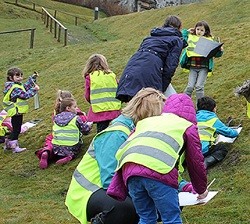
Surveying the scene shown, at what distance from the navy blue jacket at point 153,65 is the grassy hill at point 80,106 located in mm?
1449

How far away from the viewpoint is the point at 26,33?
30703mm

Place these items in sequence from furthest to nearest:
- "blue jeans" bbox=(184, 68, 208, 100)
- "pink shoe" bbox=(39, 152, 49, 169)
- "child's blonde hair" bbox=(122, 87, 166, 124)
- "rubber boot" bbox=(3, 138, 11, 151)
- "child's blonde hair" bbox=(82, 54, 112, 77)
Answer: "rubber boot" bbox=(3, 138, 11, 151)
"blue jeans" bbox=(184, 68, 208, 100)
"pink shoe" bbox=(39, 152, 49, 169)
"child's blonde hair" bbox=(82, 54, 112, 77)
"child's blonde hair" bbox=(122, 87, 166, 124)

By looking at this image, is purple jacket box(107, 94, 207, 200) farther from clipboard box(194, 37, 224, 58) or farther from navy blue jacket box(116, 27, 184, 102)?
clipboard box(194, 37, 224, 58)

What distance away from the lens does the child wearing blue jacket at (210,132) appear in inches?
328

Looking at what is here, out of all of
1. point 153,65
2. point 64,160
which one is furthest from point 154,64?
point 64,160

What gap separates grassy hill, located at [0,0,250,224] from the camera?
7.45 meters

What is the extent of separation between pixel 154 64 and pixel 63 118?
8.32 feet

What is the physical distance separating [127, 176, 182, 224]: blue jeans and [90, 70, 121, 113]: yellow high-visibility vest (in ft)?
15.1

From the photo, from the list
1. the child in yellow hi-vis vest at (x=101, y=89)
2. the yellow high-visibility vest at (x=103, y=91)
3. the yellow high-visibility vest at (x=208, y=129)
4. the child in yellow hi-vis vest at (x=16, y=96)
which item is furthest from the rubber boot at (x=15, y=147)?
the yellow high-visibility vest at (x=208, y=129)

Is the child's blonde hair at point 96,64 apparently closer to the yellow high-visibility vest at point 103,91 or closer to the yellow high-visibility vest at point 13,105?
the yellow high-visibility vest at point 103,91

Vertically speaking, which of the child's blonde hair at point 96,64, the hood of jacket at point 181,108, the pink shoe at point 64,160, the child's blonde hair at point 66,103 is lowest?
the pink shoe at point 64,160

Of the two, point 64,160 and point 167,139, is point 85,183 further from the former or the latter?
point 64,160

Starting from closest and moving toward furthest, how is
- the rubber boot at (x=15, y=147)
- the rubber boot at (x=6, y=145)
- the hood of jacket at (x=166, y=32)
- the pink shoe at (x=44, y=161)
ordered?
the hood of jacket at (x=166, y=32)
the pink shoe at (x=44, y=161)
the rubber boot at (x=15, y=147)
the rubber boot at (x=6, y=145)

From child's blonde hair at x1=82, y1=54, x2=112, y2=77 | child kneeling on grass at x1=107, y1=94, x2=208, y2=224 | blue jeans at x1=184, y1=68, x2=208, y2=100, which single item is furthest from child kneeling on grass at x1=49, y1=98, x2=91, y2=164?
child kneeling on grass at x1=107, y1=94, x2=208, y2=224
